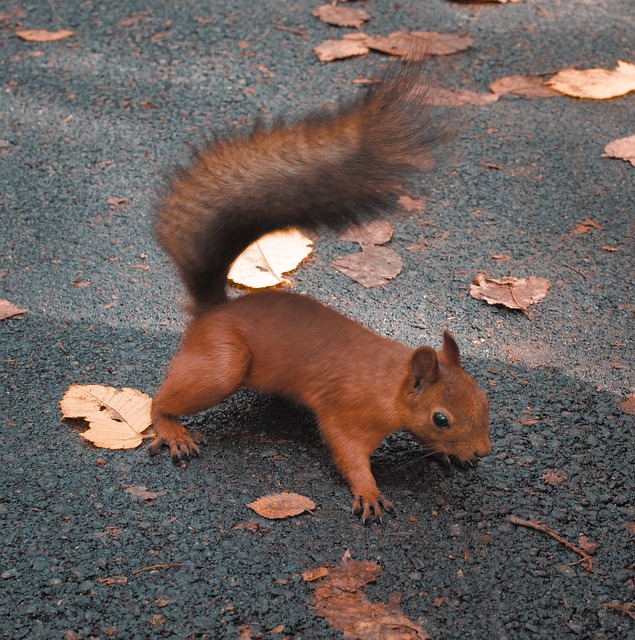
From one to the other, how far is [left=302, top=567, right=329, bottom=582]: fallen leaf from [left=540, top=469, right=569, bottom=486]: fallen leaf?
2.32 feet

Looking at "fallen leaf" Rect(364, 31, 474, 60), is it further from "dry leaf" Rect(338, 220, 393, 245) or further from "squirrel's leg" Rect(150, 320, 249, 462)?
"squirrel's leg" Rect(150, 320, 249, 462)

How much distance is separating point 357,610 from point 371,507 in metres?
0.32

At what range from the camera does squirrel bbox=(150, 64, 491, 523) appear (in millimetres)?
2312

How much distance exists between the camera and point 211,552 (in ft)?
7.25

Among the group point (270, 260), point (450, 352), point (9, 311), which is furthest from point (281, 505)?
point (9, 311)

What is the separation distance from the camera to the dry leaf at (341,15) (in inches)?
198

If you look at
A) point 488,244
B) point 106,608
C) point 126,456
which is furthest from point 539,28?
point 106,608

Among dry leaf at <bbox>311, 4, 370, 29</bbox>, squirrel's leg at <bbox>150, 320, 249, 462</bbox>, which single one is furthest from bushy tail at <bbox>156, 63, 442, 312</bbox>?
dry leaf at <bbox>311, 4, 370, 29</bbox>

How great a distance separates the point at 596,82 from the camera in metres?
4.51

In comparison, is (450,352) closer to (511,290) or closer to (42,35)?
(511,290)

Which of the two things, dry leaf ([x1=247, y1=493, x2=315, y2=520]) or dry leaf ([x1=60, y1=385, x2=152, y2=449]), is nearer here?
dry leaf ([x1=247, y1=493, x2=315, y2=520])

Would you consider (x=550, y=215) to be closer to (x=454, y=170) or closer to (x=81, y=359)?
(x=454, y=170)

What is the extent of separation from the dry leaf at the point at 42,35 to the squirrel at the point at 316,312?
2805 mm

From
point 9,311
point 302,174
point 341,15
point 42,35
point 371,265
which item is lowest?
point 9,311
